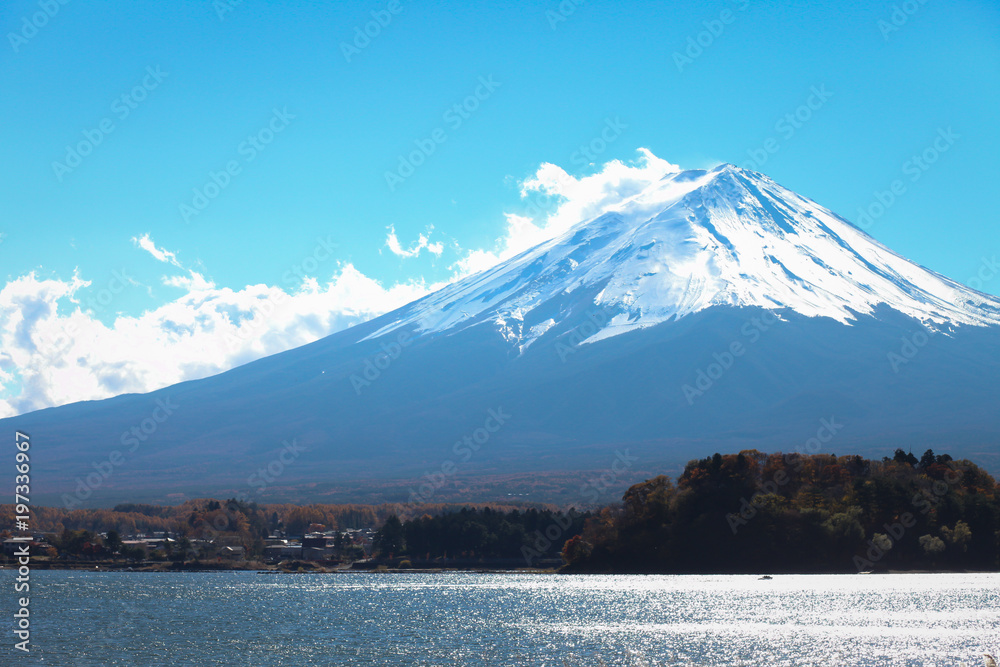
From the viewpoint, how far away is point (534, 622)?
48.5 meters

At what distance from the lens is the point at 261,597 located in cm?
6344

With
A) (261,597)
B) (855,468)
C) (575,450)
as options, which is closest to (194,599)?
(261,597)

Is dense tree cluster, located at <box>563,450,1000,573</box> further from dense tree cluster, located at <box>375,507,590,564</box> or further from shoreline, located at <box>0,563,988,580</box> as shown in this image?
dense tree cluster, located at <box>375,507,590,564</box>

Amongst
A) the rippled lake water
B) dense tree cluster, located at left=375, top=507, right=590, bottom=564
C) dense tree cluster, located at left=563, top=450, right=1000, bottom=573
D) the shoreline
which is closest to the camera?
the rippled lake water

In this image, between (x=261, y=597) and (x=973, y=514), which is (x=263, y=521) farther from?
(x=973, y=514)

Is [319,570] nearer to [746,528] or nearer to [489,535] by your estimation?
[489,535]

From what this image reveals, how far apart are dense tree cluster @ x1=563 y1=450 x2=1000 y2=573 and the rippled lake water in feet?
7.19

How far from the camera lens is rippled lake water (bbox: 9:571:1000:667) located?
38719mm

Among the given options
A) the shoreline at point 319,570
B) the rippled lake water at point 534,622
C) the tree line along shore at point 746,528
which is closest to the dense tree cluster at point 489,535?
the tree line along shore at point 746,528

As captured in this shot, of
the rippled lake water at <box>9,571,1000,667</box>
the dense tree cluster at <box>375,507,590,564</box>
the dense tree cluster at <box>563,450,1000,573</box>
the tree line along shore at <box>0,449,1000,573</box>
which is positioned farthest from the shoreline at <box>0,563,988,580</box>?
the rippled lake water at <box>9,571,1000,667</box>

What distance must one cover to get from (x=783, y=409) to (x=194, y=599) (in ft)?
505

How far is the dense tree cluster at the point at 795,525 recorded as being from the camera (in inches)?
2714

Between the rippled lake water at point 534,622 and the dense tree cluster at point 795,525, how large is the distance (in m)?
2.19

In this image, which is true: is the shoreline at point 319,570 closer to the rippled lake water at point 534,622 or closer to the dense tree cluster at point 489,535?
the dense tree cluster at point 489,535
